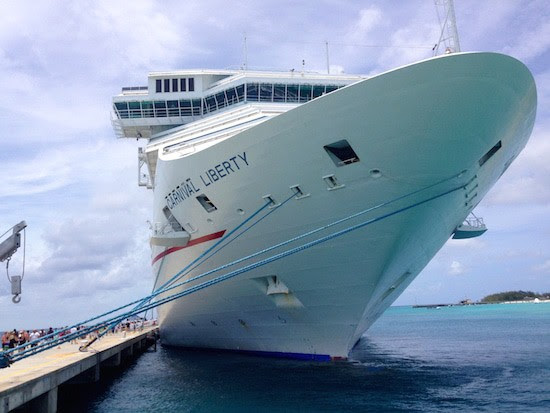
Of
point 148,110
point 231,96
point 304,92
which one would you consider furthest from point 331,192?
point 148,110

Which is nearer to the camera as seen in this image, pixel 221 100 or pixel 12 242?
pixel 12 242

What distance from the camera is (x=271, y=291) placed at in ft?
48.0

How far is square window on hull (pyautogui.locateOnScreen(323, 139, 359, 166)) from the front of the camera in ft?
38.4

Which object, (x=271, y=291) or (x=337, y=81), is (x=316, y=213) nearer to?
(x=271, y=291)

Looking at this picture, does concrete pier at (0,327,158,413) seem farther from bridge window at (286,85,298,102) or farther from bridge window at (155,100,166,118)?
bridge window at (286,85,298,102)

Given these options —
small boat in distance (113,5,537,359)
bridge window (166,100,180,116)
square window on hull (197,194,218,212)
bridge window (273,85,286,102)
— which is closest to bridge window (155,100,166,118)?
bridge window (166,100,180,116)

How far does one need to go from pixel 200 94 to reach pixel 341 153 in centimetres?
1065

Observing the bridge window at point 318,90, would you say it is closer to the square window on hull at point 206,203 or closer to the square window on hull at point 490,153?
the square window on hull at point 206,203

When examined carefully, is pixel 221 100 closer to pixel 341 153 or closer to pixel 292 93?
pixel 292 93

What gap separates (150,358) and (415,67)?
20021 mm

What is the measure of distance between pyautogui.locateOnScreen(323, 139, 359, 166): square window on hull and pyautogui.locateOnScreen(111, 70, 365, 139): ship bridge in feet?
23.2

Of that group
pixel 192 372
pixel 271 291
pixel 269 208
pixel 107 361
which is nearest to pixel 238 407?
pixel 271 291

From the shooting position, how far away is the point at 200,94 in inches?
834

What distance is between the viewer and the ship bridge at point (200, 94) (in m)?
19.3
